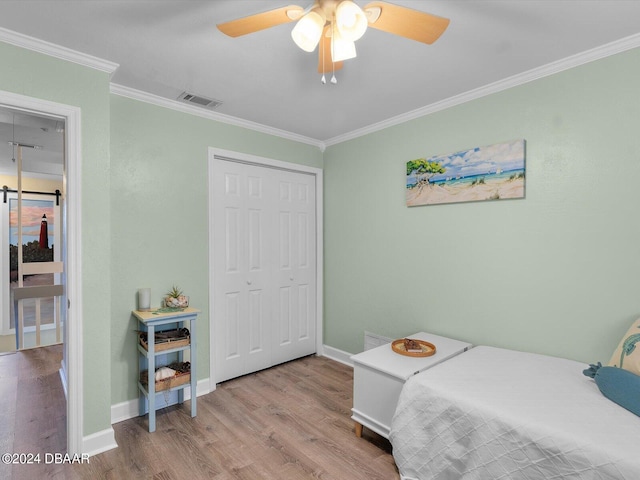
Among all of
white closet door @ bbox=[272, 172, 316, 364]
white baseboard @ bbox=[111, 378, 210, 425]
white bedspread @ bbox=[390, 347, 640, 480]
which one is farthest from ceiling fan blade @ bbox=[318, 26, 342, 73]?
white baseboard @ bbox=[111, 378, 210, 425]

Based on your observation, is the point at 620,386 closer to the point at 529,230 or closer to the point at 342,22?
the point at 529,230

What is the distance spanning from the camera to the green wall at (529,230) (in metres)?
2.05

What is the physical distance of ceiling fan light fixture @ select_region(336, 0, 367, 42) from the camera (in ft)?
4.24

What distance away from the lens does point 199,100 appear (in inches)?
109

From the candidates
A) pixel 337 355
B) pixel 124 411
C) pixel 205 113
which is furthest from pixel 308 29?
pixel 337 355

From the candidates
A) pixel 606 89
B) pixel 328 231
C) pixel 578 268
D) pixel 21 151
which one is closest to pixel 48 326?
pixel 21 151

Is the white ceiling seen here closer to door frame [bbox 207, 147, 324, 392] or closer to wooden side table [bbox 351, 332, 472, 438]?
door frame [bbox 207, 147, 324, 392]

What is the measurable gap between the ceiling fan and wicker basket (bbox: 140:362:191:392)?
7.67ft

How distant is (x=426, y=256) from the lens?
2.99m

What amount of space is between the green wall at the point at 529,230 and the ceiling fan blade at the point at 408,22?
1.36 metres

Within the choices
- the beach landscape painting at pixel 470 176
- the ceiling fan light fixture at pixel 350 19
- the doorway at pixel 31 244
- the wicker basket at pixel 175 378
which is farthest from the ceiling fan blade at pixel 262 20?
the doorway at pixel 31 244

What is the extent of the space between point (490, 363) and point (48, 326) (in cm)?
579

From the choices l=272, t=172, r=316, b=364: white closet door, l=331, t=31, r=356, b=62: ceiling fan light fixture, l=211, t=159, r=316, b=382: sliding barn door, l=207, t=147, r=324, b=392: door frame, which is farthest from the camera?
l=272, t=172, r=316, b=364: white closet door

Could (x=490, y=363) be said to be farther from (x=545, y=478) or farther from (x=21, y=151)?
(x=21, y=151)
